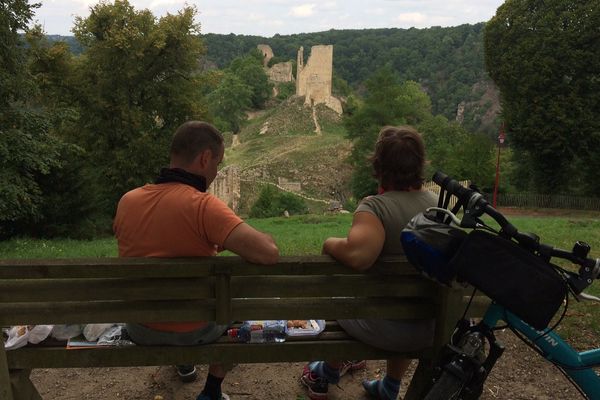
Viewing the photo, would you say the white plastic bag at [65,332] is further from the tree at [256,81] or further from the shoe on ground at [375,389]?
the tree at [256,81]

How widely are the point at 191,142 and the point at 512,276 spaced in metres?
1.94

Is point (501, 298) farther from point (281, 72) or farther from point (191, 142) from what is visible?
point (281, 72)

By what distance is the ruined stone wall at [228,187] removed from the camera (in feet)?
109

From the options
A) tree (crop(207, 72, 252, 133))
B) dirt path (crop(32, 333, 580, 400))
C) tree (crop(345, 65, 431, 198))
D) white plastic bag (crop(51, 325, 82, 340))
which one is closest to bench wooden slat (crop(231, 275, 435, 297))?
white plastic bag (crop(51, 325, 82, 340))

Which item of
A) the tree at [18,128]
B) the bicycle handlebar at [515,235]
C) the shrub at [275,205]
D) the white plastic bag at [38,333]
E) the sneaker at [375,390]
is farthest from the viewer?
the shrub at [275,205]

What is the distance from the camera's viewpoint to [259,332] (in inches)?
127

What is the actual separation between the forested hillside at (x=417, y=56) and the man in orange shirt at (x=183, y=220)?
247 feet

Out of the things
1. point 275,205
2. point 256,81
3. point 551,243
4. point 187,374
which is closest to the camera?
point 187,374

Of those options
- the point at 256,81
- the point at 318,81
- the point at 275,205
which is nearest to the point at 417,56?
the point at 256,81

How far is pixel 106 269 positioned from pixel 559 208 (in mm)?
31223

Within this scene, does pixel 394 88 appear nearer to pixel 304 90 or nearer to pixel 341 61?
pixel 304 90

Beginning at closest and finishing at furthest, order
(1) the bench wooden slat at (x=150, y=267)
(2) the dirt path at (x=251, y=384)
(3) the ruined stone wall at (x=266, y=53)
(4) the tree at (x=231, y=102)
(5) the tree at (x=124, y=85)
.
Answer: (1) the bench wooden slat at (x=150, y=267), (2) the dirt path at (x=251, y=384), (5) the tree at (x=124, y=85), (4) the tree at (x=231, y=102), (3) the ruined stone wall at (x=266, y=53)

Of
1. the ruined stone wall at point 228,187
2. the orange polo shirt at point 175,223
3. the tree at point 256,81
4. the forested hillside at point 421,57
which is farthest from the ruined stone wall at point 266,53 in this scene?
the orange polo shirt at point 175,223

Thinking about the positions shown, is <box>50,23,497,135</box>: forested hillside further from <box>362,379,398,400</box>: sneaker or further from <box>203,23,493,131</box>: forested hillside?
<box>362,379,398,400</box>: sneaker
